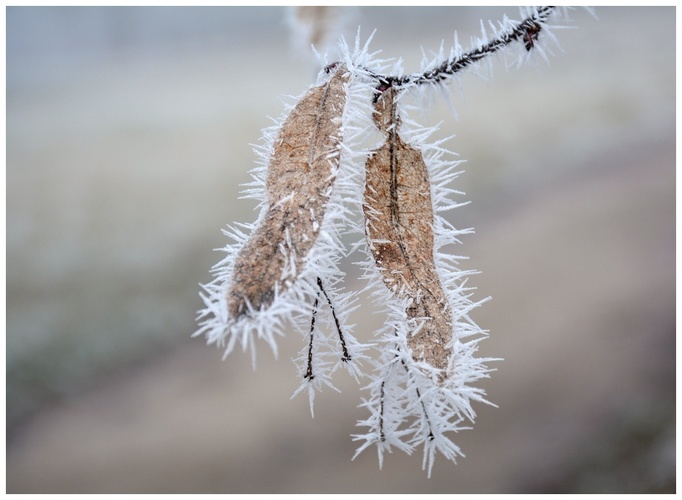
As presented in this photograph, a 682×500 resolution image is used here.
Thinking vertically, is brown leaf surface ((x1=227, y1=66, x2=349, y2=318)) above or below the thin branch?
below

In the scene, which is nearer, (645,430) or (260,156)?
(260,156)

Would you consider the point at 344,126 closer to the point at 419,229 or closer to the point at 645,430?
the point at 419,229

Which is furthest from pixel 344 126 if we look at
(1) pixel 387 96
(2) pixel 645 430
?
(2) pixel 645 430

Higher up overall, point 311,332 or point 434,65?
point 434,65

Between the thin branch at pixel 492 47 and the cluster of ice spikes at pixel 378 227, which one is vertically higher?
the thin branch at pixel 492 47
